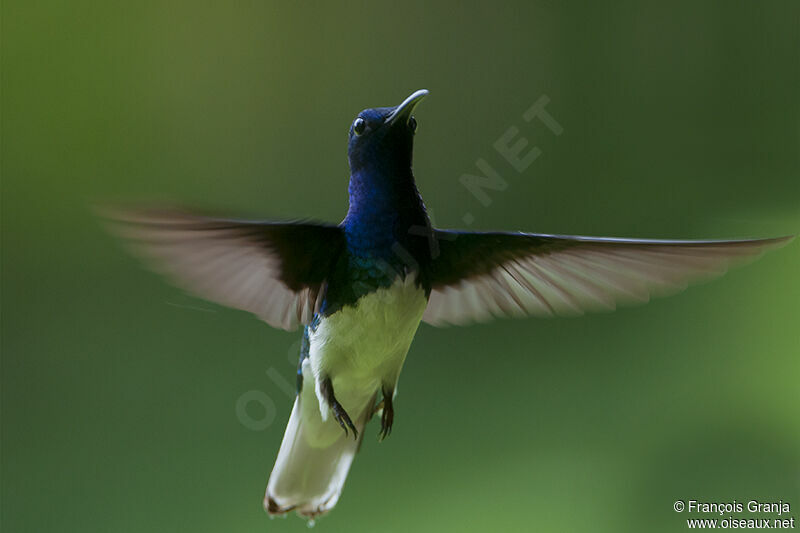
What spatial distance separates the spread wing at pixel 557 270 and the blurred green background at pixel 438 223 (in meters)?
0.63

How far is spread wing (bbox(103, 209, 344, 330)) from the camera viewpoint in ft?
2.37

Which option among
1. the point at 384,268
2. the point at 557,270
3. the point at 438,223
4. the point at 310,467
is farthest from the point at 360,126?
the point at 438,223

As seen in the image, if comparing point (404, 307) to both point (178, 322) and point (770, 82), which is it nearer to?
point (178, 322)

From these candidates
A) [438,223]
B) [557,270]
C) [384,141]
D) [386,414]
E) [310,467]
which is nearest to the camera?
[384,141]

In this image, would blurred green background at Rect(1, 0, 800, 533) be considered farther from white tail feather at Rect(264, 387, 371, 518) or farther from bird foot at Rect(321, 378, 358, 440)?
bird foot at Rect(321, 378, 358, 440)

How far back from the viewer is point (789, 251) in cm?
170

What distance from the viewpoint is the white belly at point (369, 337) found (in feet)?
3.07

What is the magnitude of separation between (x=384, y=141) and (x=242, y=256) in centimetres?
19

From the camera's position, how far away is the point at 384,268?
92cm

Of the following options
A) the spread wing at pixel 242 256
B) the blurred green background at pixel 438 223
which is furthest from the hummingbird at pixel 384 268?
the blurred green background at pixel 438 223

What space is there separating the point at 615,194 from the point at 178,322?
1.06m

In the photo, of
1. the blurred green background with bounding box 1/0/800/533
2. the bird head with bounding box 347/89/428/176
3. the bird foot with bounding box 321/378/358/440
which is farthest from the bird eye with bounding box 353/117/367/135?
the blurred green background with bounding box 1/0/800/533

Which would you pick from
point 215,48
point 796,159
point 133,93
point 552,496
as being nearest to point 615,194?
point 796,159

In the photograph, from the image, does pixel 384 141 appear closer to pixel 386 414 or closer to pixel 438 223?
pixel 386 414
